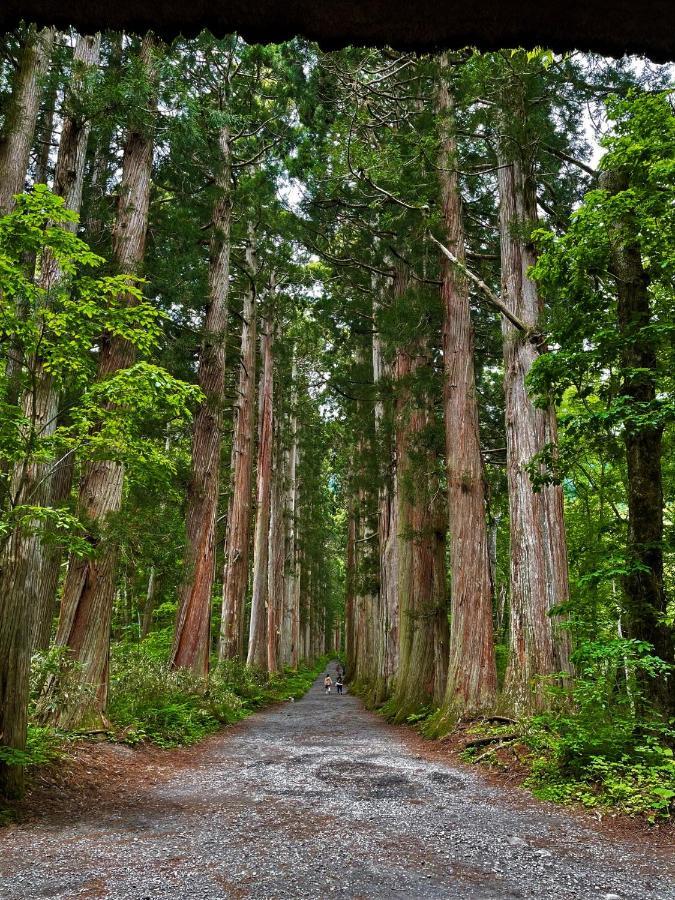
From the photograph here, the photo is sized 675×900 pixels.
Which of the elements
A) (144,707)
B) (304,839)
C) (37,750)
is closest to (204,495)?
(144,707)

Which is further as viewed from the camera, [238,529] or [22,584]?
[238,529]

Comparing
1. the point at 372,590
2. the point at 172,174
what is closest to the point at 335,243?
the point at 172,174

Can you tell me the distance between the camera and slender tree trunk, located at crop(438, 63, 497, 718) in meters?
9.60

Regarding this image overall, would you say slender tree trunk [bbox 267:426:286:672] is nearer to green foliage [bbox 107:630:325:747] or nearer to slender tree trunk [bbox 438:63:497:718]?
green foliage [bbox 107:630:325:747]

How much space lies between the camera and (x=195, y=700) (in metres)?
11.2

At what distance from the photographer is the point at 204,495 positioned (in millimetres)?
12531

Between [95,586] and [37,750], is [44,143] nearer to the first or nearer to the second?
[95,586]

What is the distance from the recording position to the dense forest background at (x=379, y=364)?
525 centimetres

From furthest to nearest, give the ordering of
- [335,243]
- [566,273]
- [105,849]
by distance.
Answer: [335,243] < [566,273] < [105,849]

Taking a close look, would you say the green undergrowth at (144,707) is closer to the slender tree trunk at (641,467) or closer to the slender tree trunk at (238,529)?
the slender tree trunk at (238,529)

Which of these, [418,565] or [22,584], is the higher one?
[418,565]

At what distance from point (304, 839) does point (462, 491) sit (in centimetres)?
694

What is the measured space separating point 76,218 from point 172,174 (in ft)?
25.2

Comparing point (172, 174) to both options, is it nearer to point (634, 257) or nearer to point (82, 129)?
point (82, 129)
